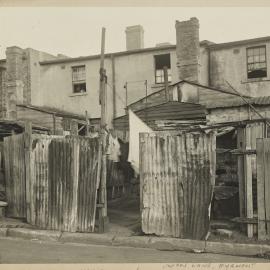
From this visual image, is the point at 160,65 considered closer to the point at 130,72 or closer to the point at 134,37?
the point at 130,72

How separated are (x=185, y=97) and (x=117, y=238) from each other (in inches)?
372

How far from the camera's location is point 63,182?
35.8 ft

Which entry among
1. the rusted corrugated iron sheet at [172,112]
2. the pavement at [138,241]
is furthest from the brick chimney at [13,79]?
the pavement at [138,241]

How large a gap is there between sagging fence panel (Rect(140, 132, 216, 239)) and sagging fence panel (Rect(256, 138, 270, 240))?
3.25 feet

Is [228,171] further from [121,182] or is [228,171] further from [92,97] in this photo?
[92,97]

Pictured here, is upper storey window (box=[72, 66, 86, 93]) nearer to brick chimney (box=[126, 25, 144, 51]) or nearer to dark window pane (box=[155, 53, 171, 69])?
brick chimney (box=[126, 25, 144, 51])

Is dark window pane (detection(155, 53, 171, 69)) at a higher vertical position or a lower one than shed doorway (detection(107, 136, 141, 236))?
higher

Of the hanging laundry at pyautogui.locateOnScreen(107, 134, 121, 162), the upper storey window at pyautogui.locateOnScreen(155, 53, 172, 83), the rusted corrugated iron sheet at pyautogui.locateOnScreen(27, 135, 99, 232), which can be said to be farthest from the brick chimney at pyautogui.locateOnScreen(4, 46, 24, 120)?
the rusted corrugated iron sheet at pyautogui.locateOnScreen(27, 135, 99, 232)

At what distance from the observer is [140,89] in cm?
2400

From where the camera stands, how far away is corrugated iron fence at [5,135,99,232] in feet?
35.3

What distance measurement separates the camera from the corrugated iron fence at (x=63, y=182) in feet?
35.3

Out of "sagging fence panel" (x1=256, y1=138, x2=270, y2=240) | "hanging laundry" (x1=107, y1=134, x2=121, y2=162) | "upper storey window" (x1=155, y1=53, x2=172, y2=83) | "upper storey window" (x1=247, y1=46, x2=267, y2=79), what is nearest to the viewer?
"sagging fence panel" (x1=256, y1=138, x2=270, y2=240)

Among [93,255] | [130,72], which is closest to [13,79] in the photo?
[130,72]

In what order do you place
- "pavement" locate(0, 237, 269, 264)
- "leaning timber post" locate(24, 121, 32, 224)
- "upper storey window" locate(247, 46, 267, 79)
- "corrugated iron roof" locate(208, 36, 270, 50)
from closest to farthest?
"pavement" locate(0, 237, 269, 264), "leaning timber post" locate(24, 121, 32, 224), "corrugated iron roof" locate(208, 36, 270, 50), "upper storey window" locate(247, 46, 267, 79)
